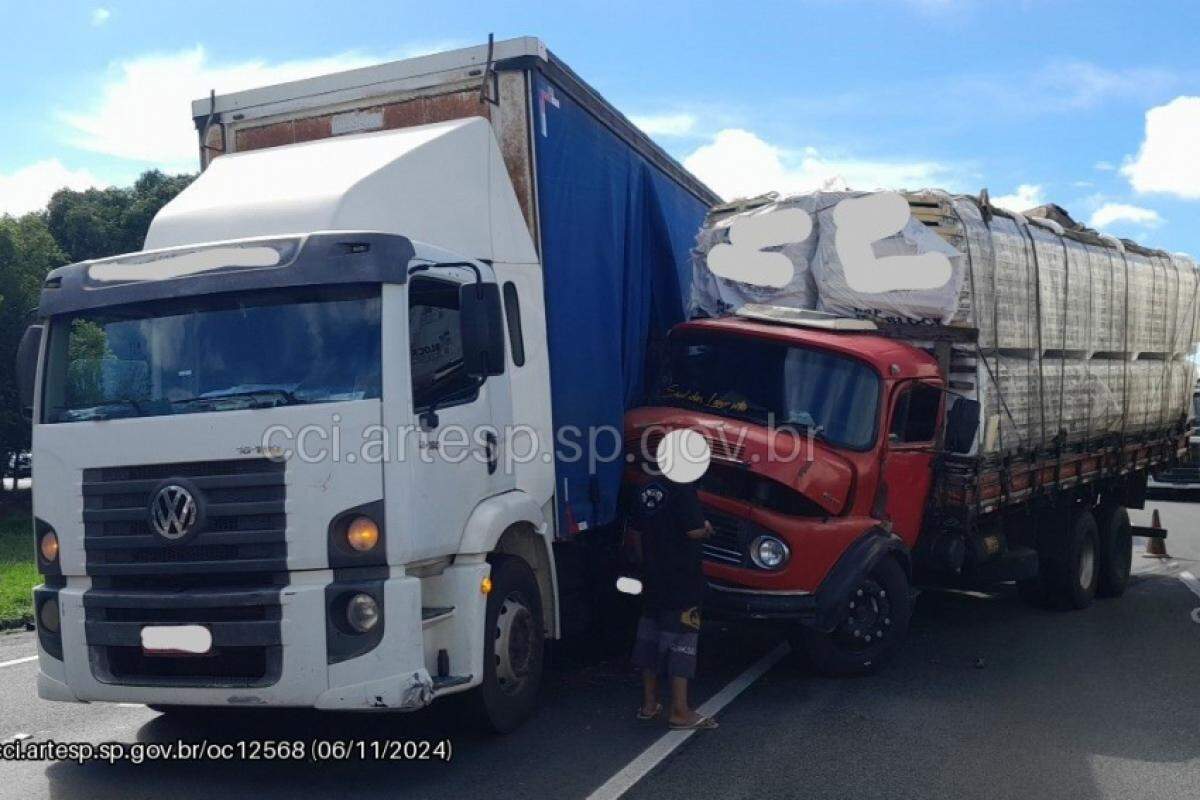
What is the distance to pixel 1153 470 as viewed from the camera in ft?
40.8

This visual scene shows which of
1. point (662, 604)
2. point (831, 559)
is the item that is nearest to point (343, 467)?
point (662, 604)

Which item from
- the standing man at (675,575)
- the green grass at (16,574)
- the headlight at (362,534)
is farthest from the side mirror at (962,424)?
the green grass at (16,574)

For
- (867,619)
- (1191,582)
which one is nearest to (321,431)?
(867,619)

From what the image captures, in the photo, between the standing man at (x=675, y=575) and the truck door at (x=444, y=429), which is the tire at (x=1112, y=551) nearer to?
the standing man at (x=675, y=575)

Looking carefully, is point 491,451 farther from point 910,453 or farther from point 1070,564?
point 1070,564

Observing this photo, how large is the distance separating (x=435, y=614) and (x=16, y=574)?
31.1 ft

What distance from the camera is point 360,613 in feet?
16.4

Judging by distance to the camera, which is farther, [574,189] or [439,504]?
[574,189]

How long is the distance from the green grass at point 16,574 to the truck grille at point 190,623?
3426 millimetres

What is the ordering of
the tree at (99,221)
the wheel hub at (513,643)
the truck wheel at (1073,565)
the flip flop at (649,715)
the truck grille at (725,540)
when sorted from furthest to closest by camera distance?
the tree at (99,221)
the truck wheel at (1073,565)
the truck grille at (725,540)
the flip flop at (649,715)
the wheel hub at (513,643)

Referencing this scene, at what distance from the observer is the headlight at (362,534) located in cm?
502

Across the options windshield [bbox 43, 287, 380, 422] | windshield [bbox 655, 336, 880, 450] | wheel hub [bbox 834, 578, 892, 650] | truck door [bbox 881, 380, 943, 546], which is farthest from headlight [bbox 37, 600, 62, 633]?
truck door [bbox 881, 380, 943, 546]

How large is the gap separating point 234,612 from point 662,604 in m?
2.32

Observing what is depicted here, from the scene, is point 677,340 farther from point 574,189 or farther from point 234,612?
point 234,612
